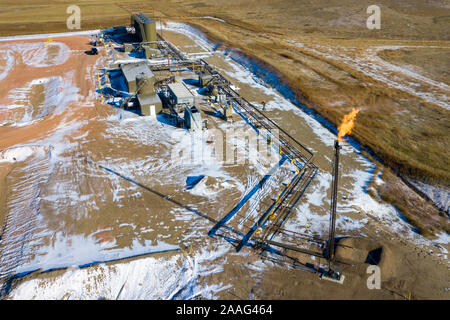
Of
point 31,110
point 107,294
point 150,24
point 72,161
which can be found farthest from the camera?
point 150,24

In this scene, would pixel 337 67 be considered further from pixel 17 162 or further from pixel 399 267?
pixel 17 162

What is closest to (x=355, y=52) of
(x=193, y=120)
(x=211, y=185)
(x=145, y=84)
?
(x=193, y=120)

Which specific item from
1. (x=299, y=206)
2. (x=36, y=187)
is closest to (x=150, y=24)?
(x=36, y=187)

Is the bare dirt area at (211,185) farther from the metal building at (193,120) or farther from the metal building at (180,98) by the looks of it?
the metal building at (180,98)

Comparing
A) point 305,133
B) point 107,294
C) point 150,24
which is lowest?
point 107,294

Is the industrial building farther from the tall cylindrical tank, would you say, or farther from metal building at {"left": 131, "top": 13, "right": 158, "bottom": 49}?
metal building at {"left": 131, "top": 13, "right": 158, "bottom": 49}

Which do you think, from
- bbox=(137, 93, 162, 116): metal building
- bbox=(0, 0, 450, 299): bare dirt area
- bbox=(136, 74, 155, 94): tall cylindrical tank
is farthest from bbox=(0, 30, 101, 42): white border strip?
bbox=(137, 93, 162, 116): metal building
